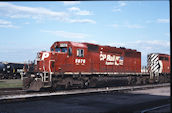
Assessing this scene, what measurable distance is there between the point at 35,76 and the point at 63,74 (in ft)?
7.18

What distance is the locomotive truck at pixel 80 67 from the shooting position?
17177 millimetres

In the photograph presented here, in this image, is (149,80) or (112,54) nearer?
(112,54)

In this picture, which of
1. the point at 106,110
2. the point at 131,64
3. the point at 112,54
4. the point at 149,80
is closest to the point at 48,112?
the point at 106,110

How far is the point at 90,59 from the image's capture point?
65.8 feet

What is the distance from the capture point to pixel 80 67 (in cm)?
1927

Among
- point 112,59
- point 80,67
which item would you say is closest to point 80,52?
point 80,67

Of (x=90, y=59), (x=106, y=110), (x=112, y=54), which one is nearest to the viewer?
(x=106, y=110)

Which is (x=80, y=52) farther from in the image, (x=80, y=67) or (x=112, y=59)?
(x=112, y=59)

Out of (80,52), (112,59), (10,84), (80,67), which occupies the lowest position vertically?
(10,84)

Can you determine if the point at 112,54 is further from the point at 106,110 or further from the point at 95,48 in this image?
the point at 106,110

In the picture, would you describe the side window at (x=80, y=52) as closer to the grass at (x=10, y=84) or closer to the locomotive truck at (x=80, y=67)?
the locomotive truck at (x=80, y=67)

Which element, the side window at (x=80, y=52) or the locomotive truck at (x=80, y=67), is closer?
the locomotive truck at (x=80, y=67)

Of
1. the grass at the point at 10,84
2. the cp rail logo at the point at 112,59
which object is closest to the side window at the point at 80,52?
the cp rail logo at the point at 112,59

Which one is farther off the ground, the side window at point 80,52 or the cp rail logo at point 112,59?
the side window at point 80,52
